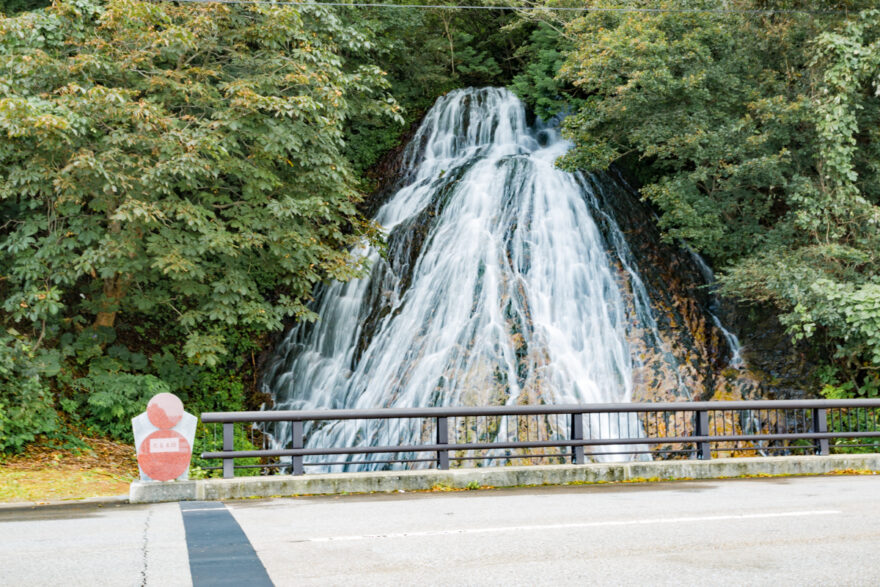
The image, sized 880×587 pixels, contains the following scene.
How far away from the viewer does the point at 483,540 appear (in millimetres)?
6859

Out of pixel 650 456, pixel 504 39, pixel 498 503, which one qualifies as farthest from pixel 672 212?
pixel 504 39

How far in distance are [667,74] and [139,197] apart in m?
12.4

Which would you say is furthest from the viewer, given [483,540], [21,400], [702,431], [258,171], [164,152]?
[258,171]

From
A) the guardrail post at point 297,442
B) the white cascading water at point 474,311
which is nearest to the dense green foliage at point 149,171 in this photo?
the white cascading water at point 474,311

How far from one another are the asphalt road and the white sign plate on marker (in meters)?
0.79

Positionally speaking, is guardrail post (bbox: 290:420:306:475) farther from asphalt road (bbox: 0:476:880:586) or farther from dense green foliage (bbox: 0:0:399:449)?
dense green foliage (bbox: 0:0:399:449)

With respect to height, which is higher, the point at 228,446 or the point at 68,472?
the point at 228,446

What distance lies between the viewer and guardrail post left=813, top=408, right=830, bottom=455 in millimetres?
12492

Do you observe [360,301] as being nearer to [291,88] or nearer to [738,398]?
[291,88]

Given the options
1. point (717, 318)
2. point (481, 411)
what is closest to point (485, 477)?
point (481, 411)

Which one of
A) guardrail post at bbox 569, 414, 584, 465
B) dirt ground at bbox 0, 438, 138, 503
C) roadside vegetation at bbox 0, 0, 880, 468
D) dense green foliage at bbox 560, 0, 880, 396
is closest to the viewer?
dirt ground at bbox 0, 438, 138, 503

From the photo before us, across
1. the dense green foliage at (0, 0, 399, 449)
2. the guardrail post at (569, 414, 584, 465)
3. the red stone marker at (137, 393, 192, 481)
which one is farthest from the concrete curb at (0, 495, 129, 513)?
the guardrail post at (569, 414, 584, 465)

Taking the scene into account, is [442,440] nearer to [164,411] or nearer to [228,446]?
[228,446]

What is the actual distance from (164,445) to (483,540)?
450 centimetres
